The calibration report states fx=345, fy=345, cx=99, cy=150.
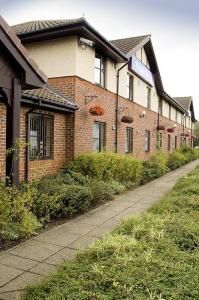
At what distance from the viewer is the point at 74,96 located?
12.2 m

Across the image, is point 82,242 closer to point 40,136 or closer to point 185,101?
point 40,136

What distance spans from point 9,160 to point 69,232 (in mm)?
1801

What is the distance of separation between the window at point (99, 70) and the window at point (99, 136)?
1.73m

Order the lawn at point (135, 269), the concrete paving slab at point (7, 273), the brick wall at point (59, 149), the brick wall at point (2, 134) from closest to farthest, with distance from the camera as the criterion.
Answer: the lawn at point (135, 269) → the concrete paving slab at point (7, 273) → the brick wall at point (2, 134) → the brick wall at point (59, 149)

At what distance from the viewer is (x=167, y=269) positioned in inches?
163

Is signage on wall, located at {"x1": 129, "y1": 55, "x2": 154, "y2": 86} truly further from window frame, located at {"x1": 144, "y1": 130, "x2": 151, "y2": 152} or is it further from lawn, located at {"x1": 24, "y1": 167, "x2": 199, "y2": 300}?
lawn, located at {"x1": 24, "y1": 167, "x2": 199, "y2": 300}

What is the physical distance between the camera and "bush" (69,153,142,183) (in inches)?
452

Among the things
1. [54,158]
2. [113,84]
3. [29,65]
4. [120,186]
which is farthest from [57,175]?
[113,84]

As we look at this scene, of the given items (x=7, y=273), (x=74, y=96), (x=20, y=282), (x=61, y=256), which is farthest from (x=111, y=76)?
(x=20, y=282)

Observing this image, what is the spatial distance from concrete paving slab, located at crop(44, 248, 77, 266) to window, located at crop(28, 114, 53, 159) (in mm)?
5332

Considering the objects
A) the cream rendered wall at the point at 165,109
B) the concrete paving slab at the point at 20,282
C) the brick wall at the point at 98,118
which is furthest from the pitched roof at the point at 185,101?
the concrete paving slab at the point at 20,282

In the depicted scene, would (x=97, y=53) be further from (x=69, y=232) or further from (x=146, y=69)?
(x=69, y=232)

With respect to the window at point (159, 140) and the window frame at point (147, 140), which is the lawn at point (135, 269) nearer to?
the window frame at point (147, 140)

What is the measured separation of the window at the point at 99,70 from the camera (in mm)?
14022
